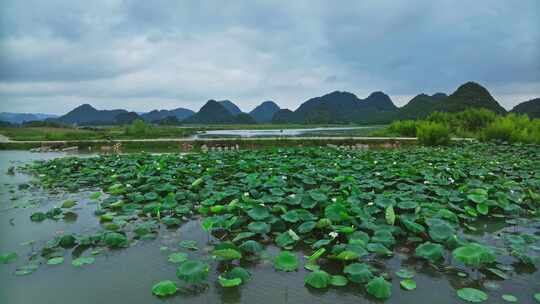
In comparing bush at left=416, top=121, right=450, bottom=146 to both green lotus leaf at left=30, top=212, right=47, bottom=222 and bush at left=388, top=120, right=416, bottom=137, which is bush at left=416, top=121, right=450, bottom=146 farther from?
green lotus leaf at left=30, top=212, right=47, bottom=222

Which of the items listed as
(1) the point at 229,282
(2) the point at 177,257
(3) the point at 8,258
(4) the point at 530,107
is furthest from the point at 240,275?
(4) the point at 530,107

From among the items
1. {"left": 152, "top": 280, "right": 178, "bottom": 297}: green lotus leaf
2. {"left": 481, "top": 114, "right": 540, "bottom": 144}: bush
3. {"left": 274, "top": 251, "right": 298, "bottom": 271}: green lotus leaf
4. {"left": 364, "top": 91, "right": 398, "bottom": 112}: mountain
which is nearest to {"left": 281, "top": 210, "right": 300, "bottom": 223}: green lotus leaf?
{"left": 274, "top": 251, "right": 298, "bottom": 271}: green lotus leaf

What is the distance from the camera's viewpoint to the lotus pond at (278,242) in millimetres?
3033

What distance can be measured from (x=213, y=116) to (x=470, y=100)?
256 feet

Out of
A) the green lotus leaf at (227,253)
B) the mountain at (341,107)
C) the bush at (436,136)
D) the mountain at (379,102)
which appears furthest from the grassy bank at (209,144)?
the mountain at (379,102)

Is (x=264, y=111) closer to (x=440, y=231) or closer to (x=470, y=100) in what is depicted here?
(x=470, y=100)

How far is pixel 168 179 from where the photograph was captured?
671 cm

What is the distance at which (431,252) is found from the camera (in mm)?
3361

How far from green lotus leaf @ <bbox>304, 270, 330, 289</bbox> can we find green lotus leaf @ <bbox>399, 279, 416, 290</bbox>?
0.70m

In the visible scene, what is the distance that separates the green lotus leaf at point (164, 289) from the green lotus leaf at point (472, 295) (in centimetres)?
255

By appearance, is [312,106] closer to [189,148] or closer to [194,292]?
[189,148]

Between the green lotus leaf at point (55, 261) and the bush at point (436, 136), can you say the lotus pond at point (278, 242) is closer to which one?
the green lotus leaf at point (55, 261)

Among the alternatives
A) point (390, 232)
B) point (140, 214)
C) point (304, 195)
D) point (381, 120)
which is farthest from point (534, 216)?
→ point (381, 120)

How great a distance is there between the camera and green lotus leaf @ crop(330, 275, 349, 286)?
3.04 metres
